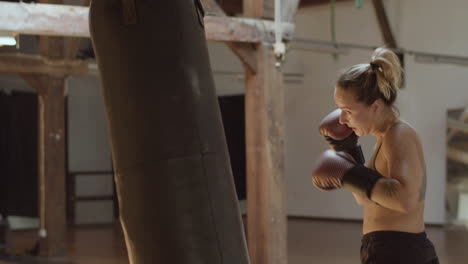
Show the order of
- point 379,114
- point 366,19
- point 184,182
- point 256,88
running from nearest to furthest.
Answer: point 184,182 < point 379,114 < point 256,88 < point 366,19

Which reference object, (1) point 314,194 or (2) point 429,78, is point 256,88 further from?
(1) point 314,194

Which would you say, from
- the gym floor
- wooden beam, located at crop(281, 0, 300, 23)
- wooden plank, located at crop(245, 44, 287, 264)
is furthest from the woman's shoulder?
the gym floor

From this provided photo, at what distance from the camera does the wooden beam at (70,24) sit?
4.30m

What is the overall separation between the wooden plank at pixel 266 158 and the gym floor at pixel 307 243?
6.56ft

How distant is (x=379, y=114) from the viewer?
193 cm

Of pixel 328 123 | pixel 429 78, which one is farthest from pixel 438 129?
pixel 328 123

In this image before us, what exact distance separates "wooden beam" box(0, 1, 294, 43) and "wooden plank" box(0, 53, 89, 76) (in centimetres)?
262

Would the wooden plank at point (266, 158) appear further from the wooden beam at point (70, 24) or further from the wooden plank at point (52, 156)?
the wooden plank at point (52, 156)

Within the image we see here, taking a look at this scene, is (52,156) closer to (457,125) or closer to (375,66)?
(375,66)

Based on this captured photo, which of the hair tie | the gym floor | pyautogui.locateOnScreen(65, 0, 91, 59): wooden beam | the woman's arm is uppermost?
pyautogui.locateOnScreen(65, 0, 91, 59): wooden beam

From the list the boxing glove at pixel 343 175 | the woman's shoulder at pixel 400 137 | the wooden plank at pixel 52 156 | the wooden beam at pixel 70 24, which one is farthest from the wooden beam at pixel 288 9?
the wooden plank at pixel 52 156

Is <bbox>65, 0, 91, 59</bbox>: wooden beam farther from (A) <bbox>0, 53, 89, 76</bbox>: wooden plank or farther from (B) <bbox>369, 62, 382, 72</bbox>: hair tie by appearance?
(B) <bbox>369, 62, 382, 72</bbox>: hair tie

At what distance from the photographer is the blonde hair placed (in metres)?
1.89

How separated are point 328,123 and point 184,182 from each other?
3.30 feet
